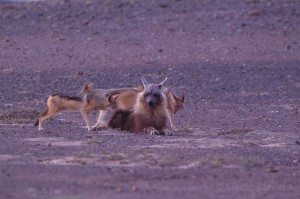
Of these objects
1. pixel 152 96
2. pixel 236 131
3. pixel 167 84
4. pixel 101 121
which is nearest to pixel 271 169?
pixel 236 131

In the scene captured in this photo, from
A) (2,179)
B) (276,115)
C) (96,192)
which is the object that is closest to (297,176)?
(96,192)

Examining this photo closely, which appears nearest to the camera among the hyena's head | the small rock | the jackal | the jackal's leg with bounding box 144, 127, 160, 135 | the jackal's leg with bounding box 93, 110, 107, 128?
the small rock

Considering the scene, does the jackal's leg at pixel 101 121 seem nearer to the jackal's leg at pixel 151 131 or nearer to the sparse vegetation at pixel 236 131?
the jackal's leg at pixel 151 131

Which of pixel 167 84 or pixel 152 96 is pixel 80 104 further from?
pixel 167 84

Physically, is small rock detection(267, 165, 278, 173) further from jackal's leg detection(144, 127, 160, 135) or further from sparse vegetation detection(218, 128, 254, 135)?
jackal's leg detection(144, 127, 160, 135)

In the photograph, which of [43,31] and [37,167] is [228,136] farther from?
[43,31]

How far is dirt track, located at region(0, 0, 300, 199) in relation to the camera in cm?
1082

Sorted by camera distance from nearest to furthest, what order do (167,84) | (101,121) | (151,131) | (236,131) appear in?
1. (151,131)
2. (236,131)
3. (101,121)
4. (167,84)

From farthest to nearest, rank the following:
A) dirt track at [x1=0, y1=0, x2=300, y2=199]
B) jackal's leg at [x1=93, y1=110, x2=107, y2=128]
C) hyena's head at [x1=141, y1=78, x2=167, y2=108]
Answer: jackal's leg at [x1=93, y1=110, x2=107, y2=128]
hyena's head at [x1=141, y1=78, x2=167, y2=108]
dirt track at [x1=0, y1=0, x2=300, y2=199]

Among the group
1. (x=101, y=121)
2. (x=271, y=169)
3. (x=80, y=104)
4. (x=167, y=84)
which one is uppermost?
(x=167, y=84)

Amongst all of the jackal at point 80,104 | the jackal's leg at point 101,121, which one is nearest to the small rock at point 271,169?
the jackal at point 80,104

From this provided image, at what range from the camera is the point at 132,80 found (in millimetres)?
23391

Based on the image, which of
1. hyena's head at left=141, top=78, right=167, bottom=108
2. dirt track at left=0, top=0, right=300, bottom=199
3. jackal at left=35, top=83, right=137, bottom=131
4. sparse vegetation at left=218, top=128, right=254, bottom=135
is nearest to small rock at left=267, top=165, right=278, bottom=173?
dirt track at left=0, top=0, right=300, bottom=199

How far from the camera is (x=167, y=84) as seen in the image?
23.1 metres
